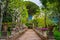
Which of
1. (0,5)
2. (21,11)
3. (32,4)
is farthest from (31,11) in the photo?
(0,5)

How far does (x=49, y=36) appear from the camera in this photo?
15.6m

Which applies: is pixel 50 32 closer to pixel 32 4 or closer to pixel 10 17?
pixel 10 17

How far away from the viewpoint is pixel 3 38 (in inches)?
573

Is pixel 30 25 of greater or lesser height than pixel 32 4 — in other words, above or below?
below

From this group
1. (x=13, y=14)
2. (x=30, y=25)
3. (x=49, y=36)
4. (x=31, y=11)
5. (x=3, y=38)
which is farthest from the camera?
(x=31, y=11)

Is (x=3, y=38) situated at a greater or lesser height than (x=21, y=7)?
lesser

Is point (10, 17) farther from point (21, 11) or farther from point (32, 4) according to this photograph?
point (32, 4)

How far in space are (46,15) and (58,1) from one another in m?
29.1

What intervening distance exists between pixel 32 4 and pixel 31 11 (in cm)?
459

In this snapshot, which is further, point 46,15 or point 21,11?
point 46,15

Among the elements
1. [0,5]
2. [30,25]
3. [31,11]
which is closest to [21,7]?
[0,5]

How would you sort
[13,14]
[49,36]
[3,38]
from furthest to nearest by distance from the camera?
[13,14] < [49,36] < [3,38]

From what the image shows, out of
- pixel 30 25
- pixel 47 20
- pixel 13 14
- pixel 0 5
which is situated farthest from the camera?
pixel 30 25

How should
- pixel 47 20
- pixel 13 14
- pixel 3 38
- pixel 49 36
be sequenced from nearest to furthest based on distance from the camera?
pixel 3 38 < pixel 49 36 < pixel 13 14 < pixel 47 20
